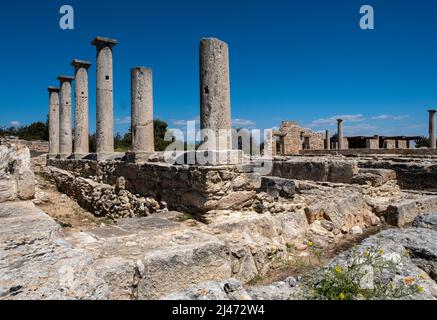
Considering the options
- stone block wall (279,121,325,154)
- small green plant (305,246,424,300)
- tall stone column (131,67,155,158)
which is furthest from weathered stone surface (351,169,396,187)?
stone block wall (279,121,325,154)

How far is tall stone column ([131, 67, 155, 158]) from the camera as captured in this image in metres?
8.71

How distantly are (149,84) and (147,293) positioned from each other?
7.05 meters

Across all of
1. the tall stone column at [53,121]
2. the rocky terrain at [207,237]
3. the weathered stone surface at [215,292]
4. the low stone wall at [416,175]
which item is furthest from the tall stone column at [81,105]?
the weathered stone surface at [215,292]

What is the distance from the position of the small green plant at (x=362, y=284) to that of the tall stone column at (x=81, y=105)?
13.3 meters

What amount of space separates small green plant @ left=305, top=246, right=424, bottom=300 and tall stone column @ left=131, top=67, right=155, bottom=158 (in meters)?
7.03

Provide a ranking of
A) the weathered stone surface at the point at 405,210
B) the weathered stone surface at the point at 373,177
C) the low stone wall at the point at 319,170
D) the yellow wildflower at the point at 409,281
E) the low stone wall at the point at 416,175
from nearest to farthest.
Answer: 1. the yellow wildflower at the point at 409,281
2. the weathered stone surface at the point at 405,210
3. the weathered stone surface at the point at 373,177
4. the low stone wall at the point at 416,175
5. the low stone wall at the point at 319,170

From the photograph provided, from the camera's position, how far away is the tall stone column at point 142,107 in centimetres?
871

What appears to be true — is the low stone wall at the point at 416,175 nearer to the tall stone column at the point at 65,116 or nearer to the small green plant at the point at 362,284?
the small green plant at the point at 362,284

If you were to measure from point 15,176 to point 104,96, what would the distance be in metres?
7.75

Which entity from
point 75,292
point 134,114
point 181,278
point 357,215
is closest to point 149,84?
point 134,114

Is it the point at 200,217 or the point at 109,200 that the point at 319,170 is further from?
the point at 109,200

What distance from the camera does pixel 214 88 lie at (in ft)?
18.1
